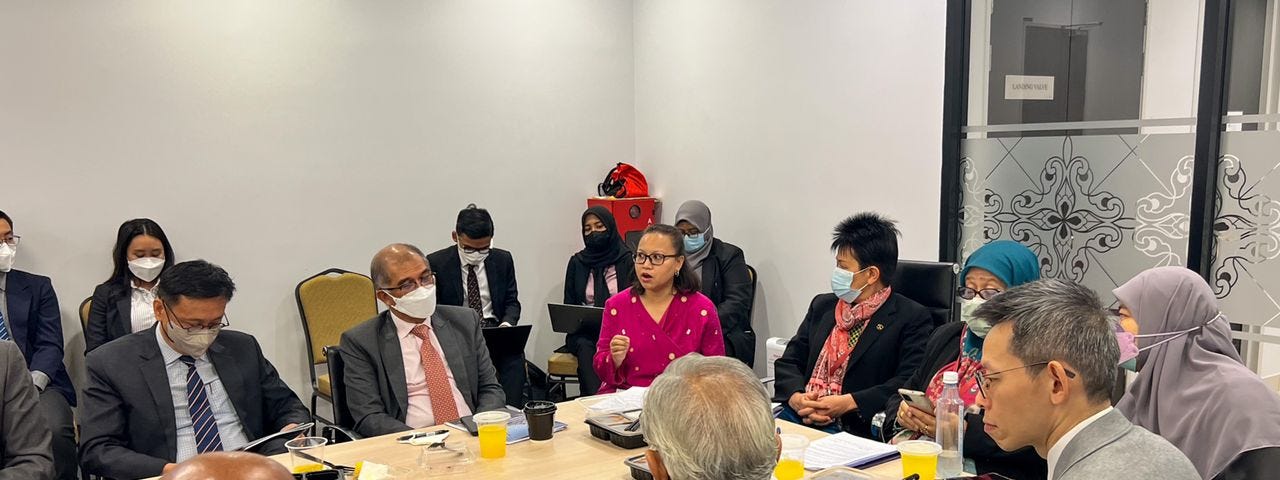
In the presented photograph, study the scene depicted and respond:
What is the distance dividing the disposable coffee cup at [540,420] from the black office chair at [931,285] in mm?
1668

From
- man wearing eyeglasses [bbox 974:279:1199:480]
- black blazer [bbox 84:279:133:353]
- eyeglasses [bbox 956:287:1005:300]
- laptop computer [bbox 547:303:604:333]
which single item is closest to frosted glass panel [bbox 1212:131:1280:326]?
eyeglasses [bbox 956:287:1005:300]

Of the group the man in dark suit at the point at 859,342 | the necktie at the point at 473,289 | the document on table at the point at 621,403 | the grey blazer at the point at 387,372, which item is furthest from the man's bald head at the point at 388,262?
the necktie at the point at 473,289

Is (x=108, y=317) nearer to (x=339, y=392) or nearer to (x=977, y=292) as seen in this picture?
(x=339, y=392)

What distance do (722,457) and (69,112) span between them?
443 cm

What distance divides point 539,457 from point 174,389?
1.38 meters

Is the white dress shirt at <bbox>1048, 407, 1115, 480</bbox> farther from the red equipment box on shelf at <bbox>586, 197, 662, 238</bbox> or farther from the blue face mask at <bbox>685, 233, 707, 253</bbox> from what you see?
the red equipment box on shelf at <bbox>586, 197, 662, 238</bbox>

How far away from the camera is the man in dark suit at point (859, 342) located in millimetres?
3365

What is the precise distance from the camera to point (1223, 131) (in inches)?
138

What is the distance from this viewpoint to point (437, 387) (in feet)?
10.8

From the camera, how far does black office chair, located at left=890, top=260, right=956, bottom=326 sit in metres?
3.68

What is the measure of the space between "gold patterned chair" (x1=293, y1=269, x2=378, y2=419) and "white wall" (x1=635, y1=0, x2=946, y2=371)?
217 cm

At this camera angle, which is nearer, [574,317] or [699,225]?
[574,317]

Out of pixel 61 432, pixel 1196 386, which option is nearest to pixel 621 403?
pixel 1196 386

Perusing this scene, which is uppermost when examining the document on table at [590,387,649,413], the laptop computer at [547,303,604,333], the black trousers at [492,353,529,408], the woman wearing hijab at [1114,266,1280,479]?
the woman wearing hijab at [1114,266,1280,479]
